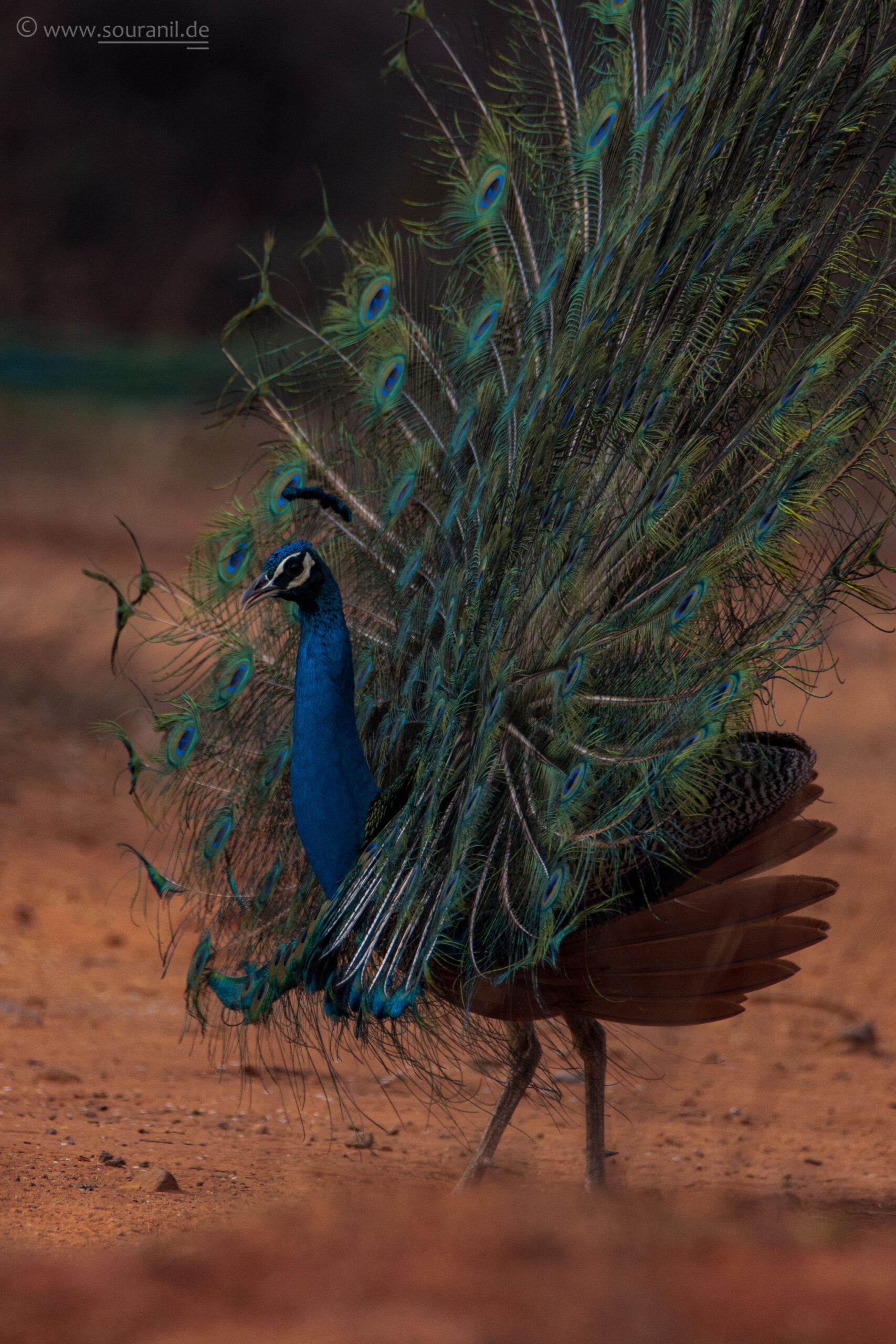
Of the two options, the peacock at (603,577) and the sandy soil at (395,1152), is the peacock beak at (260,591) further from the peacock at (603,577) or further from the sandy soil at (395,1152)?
the sandy soil at (395,1152)

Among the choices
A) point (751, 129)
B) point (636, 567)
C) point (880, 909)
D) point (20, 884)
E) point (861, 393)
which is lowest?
point (20, 884)

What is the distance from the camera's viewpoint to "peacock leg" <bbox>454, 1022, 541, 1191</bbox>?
8.46ft

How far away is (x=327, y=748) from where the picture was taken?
7.59 ft

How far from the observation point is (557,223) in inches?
103

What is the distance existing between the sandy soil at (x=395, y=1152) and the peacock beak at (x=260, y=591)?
1.09m

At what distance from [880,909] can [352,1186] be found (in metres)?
2.79

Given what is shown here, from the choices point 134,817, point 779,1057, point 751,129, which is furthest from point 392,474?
Answer: point 134,817

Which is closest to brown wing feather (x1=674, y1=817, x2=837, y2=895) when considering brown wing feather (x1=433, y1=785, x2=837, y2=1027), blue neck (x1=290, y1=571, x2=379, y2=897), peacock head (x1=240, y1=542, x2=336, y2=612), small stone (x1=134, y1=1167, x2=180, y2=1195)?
brown wing feather (x1=433, y1=785, x2=837, y2=1027)

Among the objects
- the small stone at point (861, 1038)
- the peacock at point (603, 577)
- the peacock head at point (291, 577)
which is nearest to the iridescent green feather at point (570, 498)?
the peacock at point (603, 577)

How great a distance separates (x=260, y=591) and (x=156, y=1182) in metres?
1.22

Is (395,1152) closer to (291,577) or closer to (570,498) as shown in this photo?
(291,577)

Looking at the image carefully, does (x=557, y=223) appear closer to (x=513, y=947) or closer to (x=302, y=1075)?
(x=513, y=947)

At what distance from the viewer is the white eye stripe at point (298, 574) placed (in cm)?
225

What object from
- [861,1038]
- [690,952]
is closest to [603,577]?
[690,952]
